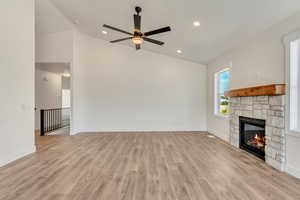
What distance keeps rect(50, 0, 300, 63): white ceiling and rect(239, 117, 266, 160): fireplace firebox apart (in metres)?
2.06

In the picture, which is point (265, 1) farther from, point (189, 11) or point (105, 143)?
point (105, 143)

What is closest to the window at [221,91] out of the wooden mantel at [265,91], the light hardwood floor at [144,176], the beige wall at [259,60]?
the beige wall at [259,60]

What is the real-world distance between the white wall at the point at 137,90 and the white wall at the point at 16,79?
8.91ft

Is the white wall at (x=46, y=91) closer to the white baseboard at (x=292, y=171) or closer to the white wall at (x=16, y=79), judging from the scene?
the white wall at (x=16, y=79)

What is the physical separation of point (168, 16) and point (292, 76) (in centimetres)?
281

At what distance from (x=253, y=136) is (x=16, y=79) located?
571cm

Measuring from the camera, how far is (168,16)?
395 centimetres

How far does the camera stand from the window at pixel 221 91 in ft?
18.4

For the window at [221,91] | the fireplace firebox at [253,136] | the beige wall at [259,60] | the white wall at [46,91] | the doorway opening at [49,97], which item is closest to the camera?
the beige wall at [259,60]

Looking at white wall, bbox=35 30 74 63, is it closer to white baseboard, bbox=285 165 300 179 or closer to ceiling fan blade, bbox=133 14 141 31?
ceiling fan blade, bbox=133 14 141 31

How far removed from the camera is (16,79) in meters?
3.63

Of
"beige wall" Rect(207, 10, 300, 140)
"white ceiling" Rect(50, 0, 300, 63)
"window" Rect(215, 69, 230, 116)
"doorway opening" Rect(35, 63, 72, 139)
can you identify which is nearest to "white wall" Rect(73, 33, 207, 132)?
"window" Rect(215, 69, 230, 116)

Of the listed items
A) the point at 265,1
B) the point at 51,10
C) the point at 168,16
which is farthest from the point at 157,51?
the point at 265,1

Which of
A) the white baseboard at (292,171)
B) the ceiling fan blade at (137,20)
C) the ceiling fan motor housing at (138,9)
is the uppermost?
the ceiling fan motor housing at (138,9)
